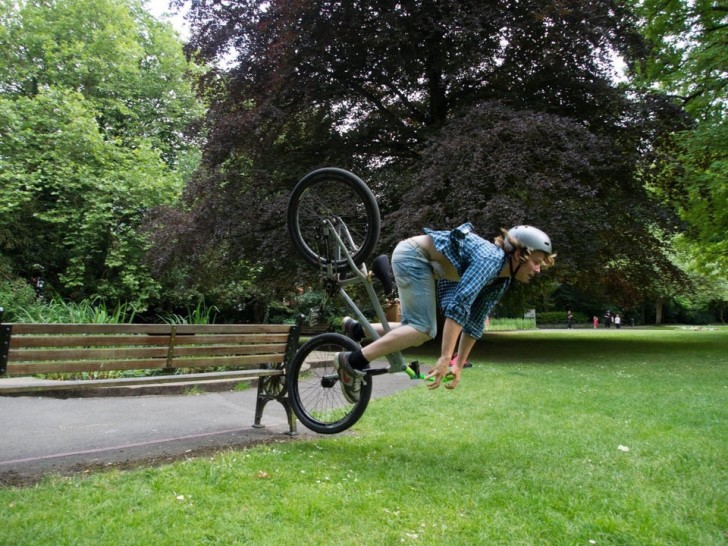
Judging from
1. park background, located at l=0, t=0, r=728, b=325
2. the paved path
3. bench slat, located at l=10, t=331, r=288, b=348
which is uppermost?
park background, located at l=0, t=0, r=728, b=325

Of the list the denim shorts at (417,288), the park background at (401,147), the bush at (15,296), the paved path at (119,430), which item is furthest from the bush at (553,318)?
the denim shorts at (417,288)

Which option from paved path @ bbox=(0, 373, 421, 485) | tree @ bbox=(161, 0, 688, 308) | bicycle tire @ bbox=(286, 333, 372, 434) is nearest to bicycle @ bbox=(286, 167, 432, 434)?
bicycle tire @ bbox=(286, 333, 372, 434)

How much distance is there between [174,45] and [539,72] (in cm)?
2042

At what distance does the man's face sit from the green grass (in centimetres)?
131

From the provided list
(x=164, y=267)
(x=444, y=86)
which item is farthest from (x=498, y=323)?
(x=164, y=267)

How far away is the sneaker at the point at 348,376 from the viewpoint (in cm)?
399

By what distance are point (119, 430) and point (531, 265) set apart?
3.91 m

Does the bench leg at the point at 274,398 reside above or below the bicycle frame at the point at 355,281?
below

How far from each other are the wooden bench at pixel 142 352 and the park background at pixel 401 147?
215 inches

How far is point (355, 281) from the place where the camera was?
176 inches

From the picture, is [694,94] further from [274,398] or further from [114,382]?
[114,382]

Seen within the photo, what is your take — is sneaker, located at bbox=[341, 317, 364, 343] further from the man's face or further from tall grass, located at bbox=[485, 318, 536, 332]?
tall grass, located at bbox=[485, 318, 536, 332]

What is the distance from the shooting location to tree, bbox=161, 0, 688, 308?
11.7 m

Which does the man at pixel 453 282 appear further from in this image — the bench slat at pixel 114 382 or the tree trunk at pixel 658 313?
the tree trunk at pixel 658 313
